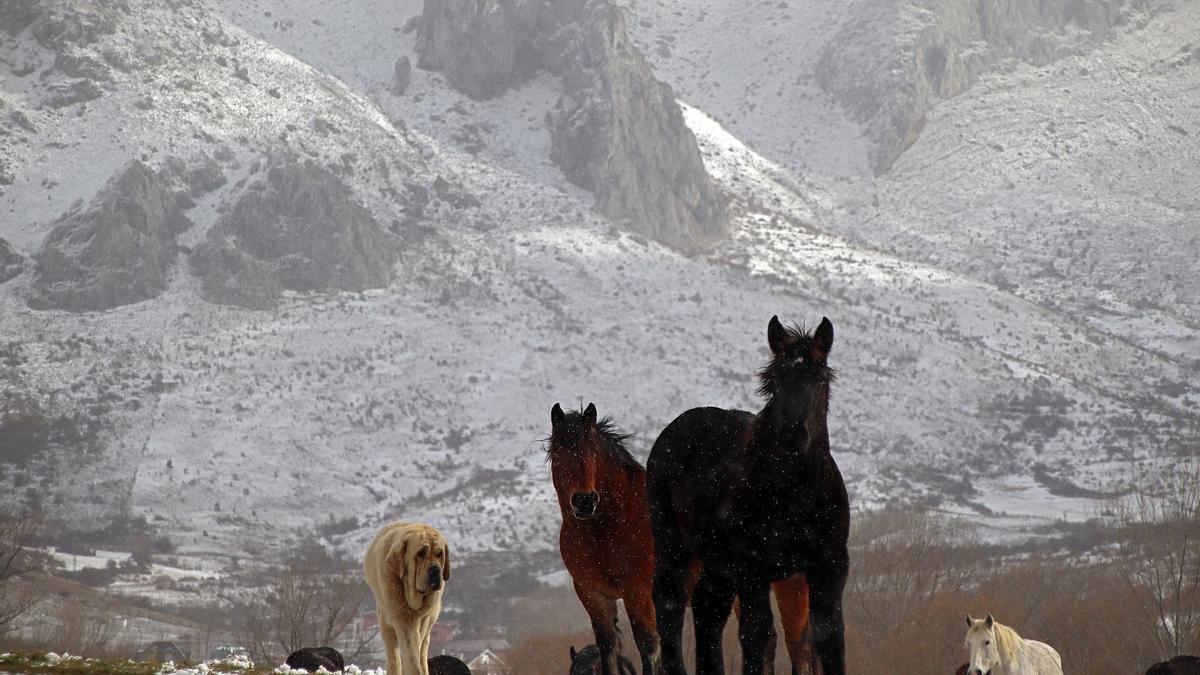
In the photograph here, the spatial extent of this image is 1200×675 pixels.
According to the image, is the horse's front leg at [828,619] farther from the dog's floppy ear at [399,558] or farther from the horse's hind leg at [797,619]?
the dog's floppy ear at [399,558]

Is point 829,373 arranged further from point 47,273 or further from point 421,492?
point 47,273

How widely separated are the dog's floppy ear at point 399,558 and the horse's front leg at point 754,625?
3.87m

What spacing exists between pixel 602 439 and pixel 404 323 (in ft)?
484

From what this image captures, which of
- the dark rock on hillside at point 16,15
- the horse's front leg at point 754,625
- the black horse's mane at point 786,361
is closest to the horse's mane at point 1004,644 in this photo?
the horse's front leg at point 754,625

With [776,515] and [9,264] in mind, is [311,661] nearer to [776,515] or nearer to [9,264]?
[776,515]

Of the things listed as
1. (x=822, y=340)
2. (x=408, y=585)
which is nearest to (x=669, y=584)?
(x=408, y=585)

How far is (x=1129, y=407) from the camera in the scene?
159875 millimetres

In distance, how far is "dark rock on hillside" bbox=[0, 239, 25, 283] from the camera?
157500mm

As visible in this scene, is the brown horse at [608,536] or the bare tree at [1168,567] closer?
the brown horse at [608,536]

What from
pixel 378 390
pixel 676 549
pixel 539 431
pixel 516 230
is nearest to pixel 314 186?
pixel 516 230

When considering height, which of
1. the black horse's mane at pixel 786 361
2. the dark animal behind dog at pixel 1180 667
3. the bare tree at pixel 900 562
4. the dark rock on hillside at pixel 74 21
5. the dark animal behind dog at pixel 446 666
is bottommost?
the dark animal behind dog at pixel 1180 667

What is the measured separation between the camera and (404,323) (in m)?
159

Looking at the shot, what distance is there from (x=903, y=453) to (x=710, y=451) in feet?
452

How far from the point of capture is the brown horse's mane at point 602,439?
12555mm
